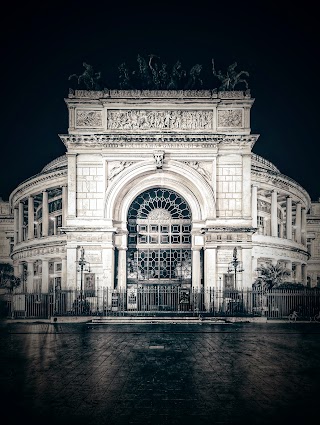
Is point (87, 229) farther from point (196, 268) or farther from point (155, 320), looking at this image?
point (155, 320)

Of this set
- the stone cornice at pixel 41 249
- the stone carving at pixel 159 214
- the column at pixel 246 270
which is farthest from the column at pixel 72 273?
the column at pixel 246 270

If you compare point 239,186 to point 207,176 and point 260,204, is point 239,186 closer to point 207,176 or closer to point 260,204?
point 207,176

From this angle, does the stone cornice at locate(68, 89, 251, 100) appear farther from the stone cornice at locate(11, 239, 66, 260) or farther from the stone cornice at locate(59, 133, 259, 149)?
the stone cornice at locate(11, 239, 66, 260)

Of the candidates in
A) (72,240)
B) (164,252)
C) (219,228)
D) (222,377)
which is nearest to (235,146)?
(219,228)

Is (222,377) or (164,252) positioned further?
(164,252)

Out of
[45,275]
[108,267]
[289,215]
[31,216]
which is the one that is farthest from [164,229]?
[31,216]

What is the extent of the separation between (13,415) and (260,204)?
35002 millimetres

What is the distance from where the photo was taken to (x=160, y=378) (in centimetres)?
1038

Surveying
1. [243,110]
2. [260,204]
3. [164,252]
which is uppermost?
[243,110]

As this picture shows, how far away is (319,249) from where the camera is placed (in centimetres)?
5044

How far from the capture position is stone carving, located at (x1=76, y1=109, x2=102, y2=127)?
98.3ft

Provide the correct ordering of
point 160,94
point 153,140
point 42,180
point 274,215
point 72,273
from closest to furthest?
point 72,273
point 153,140
point 160,94
point 274,215
point 42,180

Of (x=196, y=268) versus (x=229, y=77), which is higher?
(x=229, y=77)

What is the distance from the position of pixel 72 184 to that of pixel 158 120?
7757 mm
